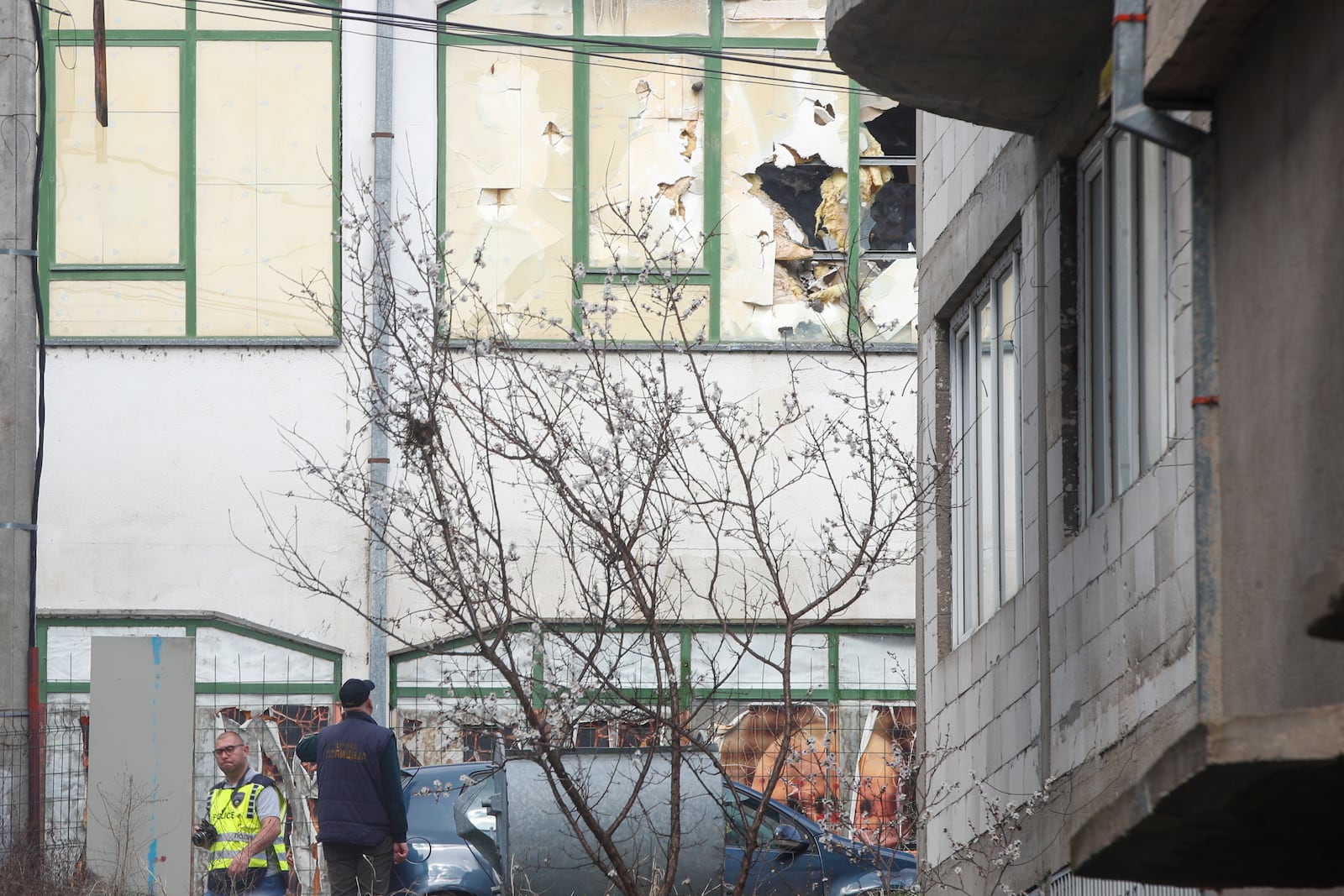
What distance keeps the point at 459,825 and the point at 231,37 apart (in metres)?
10.5

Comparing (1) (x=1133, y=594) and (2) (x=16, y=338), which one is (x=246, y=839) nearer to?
(2) (x=16, y=338)

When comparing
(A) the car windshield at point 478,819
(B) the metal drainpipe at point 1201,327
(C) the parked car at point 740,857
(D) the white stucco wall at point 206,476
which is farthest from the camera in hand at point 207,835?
(D) the white stucco wall at point 206,476

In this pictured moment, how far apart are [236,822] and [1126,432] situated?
5.78 metres

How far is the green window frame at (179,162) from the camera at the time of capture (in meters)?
18.7

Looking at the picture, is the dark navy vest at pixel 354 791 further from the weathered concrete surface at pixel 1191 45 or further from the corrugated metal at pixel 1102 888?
the weathered concrete surface at pixel 1191 45

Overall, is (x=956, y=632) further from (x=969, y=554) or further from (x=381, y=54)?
(x=381, y=54)

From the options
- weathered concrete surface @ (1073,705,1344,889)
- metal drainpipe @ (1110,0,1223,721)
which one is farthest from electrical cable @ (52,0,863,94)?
weathered concrete surface @ (1073,705,1344,889)

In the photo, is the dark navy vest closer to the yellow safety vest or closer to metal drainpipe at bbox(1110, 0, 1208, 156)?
the yellow safety vest

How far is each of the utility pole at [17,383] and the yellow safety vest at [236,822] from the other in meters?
1.94

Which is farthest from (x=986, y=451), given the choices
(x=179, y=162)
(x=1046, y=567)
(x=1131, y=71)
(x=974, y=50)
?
(x=179, y=162)

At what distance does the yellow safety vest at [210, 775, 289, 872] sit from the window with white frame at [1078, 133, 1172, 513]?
17.4 feet

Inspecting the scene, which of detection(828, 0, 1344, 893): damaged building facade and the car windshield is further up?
detection(828, 0, 1344, 893): damaged building facade

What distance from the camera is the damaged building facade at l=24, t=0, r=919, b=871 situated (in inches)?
725

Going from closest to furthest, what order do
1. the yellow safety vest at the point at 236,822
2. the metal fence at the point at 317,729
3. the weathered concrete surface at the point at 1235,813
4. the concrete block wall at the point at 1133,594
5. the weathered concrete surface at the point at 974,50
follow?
1. the weathered concrete surface at the point at 1235,813
2. the concrete block wall at the point at 1133,594
3. the weathered concrete surface at the point at 974,50
4. the yellow safety vest at the point at 236,822
5. the metal fence at the point at 317,729
